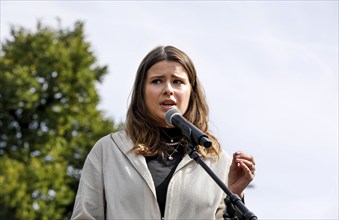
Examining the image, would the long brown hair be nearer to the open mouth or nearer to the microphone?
the open mouth

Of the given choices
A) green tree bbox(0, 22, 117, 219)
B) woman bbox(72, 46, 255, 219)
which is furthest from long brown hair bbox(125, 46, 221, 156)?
green tree bbox(0, 22, 117, 219)

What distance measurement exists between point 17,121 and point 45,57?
7.30ft

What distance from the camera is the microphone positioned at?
4406 millimetres

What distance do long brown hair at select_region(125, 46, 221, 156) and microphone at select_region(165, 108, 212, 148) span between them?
14.7 inches

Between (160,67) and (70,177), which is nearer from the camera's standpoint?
(160,67)

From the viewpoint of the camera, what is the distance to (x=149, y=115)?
5176mm

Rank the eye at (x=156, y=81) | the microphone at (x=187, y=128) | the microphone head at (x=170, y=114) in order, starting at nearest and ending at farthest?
the microphone at (x=187, y=128), the microphone head at (x=170, y=114), the eye at (x=156, y=81)

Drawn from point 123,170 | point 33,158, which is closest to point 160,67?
point 123,170

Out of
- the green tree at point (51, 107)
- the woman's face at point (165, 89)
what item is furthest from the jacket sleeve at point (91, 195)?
the green tree at point (51, 107)

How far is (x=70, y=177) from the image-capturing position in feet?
92.8

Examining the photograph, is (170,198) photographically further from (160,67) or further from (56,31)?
(56,31)

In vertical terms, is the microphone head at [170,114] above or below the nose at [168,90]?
below

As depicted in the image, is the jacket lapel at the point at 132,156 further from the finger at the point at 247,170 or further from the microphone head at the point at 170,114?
the finger at the point at 247,170

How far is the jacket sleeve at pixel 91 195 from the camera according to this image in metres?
4.92
